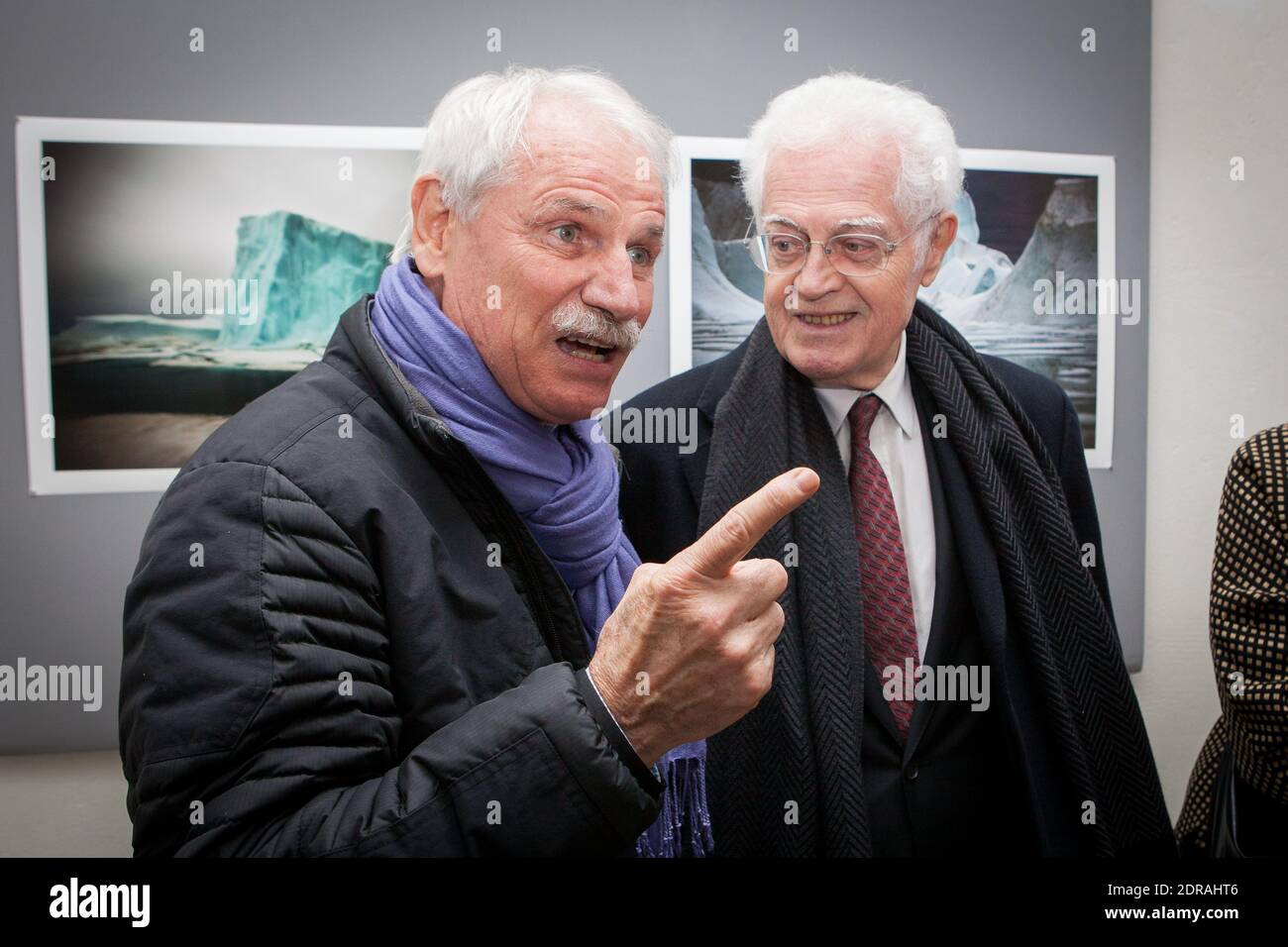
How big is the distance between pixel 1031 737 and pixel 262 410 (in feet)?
3.15

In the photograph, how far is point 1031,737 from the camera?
3.38ft

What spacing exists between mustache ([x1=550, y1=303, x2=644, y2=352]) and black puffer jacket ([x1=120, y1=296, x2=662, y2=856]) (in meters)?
0.18

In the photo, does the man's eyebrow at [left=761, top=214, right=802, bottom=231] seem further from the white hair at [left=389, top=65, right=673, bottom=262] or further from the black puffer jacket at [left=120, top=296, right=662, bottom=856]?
the black puffer jacket at [left=120, top=296, right=662, bottom=856]

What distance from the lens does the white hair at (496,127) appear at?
2.68 feet

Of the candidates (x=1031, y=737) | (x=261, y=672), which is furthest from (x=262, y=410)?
(x=1031, y=737)

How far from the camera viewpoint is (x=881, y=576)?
3.31 feet

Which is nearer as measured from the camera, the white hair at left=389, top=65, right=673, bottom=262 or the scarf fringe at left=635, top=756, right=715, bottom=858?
the white hair at left=389, top=65, right=673, bottom=262

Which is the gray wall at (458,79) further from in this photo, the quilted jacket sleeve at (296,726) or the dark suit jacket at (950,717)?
the quilted jacket sleeve at (296,726)

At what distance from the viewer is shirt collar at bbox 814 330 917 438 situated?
1.06m

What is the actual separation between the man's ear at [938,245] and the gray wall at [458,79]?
0.16 metres

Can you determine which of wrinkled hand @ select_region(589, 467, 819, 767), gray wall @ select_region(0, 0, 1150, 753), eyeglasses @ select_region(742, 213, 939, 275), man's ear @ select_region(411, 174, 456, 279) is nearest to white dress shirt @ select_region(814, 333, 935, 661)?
eyeglasses @ select_region(742, 213, 939, 275)

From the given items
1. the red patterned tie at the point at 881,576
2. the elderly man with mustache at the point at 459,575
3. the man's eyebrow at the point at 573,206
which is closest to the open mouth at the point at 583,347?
the elderly man with mustache at the point at 459,575

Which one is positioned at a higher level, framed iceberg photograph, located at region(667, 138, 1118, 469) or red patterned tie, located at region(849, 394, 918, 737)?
framed iceberg photograph, located at region(667, 138, 1118, 469)
